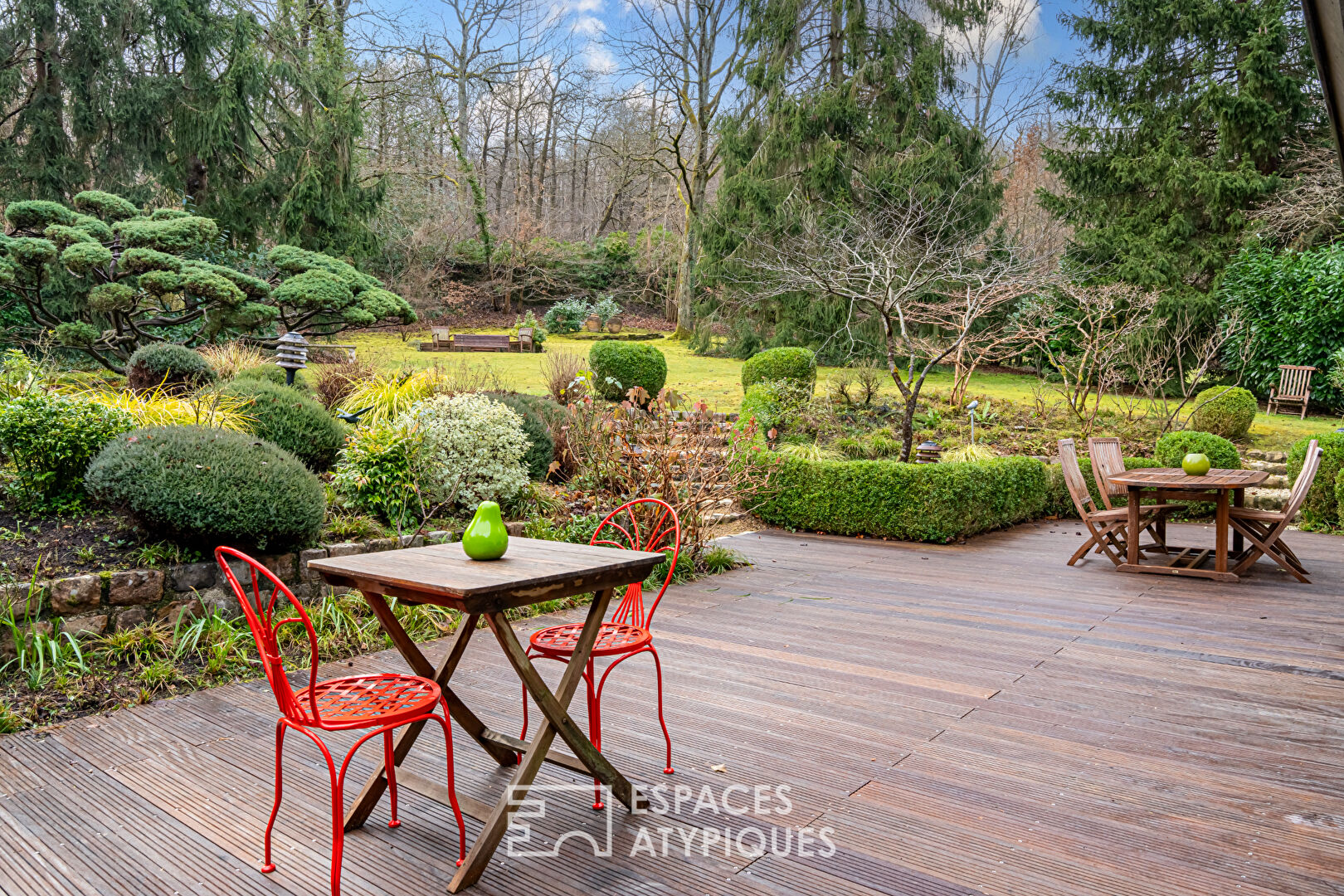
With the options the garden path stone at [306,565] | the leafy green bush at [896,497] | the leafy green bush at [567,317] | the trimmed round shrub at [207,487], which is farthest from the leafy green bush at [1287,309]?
the leafy green bush at [567,317]

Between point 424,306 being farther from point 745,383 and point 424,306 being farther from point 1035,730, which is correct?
point 1035,730

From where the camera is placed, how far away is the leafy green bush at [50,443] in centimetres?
424

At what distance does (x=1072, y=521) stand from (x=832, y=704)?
687 cm

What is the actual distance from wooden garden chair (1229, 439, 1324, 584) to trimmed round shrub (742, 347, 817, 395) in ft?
20.0

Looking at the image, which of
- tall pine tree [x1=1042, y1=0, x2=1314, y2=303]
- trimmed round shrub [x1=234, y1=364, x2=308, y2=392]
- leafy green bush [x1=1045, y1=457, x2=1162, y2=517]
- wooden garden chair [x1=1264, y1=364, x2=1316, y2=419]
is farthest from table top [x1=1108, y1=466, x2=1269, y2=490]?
tall pine tree [x1=1042, y1=0, x2=1314, y2=303]

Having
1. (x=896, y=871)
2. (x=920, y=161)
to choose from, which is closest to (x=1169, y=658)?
(x=896, y=871)

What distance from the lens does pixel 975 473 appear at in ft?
24.8

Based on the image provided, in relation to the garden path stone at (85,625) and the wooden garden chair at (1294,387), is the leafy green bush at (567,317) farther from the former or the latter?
the garden path stone at (85,625)

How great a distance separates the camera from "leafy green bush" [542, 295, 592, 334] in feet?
72.7

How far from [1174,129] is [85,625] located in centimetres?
1818

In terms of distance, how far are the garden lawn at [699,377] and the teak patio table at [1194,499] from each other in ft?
16.8

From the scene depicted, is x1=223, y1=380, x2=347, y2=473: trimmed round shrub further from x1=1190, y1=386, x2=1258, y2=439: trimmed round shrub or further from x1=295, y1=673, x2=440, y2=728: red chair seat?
x1=1190, y1=386, x2=1258, y2=439: trimmed round shrub
